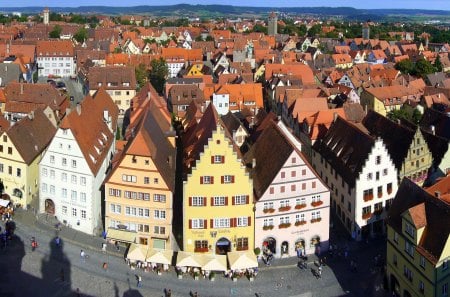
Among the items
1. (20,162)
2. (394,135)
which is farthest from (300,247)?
(20,162)

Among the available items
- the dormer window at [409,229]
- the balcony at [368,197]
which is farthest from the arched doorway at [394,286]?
the balcony at [368,197]

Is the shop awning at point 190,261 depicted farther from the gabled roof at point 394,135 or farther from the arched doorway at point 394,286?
the gabled roof at point 394,135

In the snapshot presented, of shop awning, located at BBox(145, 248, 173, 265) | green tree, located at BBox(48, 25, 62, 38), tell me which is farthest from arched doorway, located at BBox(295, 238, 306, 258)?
green tree, located at BBox(48, 25, 62, 38)

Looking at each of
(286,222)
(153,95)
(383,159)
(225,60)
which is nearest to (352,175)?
(383,159)

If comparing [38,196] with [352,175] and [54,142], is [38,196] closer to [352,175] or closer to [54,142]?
[54,142]

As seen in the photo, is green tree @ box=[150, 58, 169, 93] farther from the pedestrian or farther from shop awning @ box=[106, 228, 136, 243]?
the pedestrian

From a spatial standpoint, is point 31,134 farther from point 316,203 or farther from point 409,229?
point 409,229
